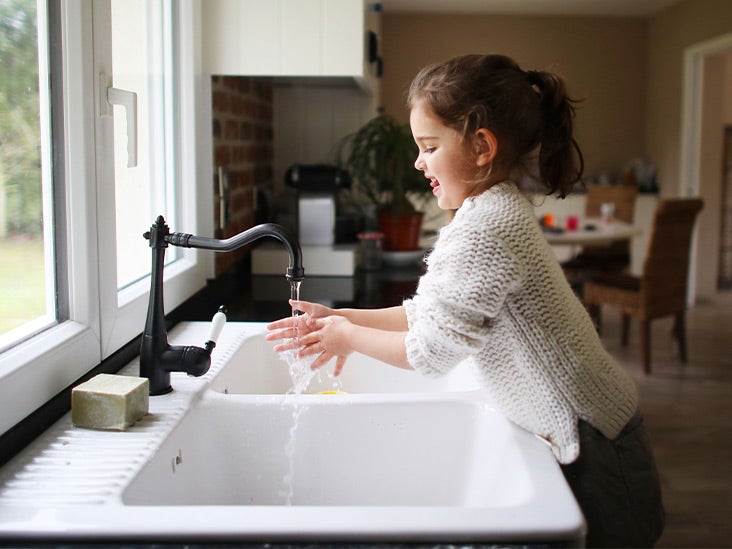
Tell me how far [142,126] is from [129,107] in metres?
0.44

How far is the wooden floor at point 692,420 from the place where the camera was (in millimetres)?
2779

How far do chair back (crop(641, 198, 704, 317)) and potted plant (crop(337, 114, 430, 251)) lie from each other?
74.1 inches

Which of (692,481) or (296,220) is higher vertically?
(296,220)

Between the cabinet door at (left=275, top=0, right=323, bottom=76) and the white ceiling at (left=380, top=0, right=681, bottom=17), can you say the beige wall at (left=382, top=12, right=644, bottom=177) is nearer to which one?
the white ceiling at (left=380, top=0, right=681, bottom=17)

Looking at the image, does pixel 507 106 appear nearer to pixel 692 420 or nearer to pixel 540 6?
pixel 692 420

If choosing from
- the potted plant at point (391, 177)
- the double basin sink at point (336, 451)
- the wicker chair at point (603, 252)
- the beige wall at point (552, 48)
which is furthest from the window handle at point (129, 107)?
the beige wall at point (552, 48)

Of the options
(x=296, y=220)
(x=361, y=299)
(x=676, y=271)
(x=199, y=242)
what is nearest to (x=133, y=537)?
(x=199, y=242)

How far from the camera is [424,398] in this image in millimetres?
1216

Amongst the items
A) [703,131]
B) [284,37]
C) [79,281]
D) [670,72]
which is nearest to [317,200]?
[284,37]

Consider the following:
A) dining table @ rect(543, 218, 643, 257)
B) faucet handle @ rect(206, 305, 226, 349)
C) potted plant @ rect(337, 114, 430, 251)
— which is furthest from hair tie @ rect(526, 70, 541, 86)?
dining table @ rect(543, 218, 643, 257)

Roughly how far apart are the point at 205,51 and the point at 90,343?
41.7 inches

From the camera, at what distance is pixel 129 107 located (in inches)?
54.1

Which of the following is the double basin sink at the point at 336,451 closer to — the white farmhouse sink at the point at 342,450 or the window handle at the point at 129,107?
the white farmhouse sink at the point at 342,450

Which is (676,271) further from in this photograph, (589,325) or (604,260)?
(589,325)
